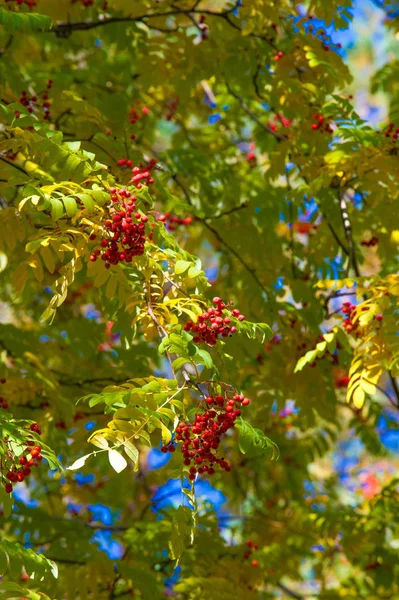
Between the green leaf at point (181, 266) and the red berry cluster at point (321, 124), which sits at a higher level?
the red berry cluster at point (321, 124)

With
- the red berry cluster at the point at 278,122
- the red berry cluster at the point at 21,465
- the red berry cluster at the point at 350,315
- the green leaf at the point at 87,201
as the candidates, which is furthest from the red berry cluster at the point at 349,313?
the red berry cluster at the point at 278,122

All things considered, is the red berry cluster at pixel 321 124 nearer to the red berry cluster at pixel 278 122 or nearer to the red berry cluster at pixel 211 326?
the red berry cluster at pixel 278 122

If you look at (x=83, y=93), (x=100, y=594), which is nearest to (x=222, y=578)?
(x=100, y=594)

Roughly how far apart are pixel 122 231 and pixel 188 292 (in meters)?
0.98

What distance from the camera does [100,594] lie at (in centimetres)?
448

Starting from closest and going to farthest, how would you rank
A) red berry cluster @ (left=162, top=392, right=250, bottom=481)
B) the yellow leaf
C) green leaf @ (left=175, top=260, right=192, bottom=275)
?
red berry cluster @ (left=162, top=392, right=250, bottom=481) < green leaf @ (left=175, top=260, right=192, bottom=275) < the yellow leaf

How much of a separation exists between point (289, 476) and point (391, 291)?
323 cm

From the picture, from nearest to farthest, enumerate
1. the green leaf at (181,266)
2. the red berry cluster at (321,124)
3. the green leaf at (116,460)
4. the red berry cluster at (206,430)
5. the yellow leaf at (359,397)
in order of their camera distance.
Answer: the green leaf at (116,460) < the red berry cluster at (206,430) < the green leaf at (181,266) < the yellow leaf at (359,397) < the red berry cluster at (321,124)

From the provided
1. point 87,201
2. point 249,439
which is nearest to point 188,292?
point 87,201

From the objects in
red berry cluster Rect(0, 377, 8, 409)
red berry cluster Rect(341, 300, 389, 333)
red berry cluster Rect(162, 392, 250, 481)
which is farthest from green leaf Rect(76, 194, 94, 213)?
red berry cluster Rect(341, 300, 389, 333)

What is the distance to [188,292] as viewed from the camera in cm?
371

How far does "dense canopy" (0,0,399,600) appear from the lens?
2.78 m

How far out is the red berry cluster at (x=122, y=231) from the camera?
9.11ft

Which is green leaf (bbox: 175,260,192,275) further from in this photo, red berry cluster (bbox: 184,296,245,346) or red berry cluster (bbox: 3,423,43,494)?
red berry cluster (bbox: 3,423,43,494)
